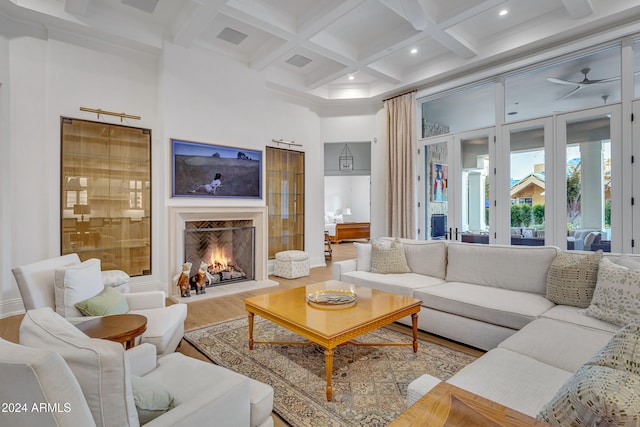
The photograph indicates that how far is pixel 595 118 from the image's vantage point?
13.0ft

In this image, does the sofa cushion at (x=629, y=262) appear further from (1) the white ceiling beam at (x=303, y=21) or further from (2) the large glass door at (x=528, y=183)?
(1) the white ceiling beam at (x=303, y=21)

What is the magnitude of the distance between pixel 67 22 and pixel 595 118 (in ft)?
20.8

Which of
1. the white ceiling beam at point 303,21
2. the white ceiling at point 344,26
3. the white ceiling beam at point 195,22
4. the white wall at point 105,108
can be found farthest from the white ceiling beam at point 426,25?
the white wall at point 105,108

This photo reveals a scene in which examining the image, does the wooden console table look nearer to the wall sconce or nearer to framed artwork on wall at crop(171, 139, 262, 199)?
framed artwork on wall at crop(171, 139, 262, 199)

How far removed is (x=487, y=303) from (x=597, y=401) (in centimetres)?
210

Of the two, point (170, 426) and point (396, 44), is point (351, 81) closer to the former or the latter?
point (396, 44)

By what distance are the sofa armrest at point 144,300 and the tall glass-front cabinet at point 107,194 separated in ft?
Answer: 6.73

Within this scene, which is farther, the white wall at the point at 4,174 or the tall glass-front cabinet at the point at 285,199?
the tall glass-front cabinet at the point at 285,199

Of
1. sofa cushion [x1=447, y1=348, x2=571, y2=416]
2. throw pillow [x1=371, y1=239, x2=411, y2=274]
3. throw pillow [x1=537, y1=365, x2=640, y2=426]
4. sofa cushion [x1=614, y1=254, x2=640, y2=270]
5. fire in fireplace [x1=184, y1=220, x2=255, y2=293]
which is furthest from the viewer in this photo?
fire in fireplace [x1=184, y1=220, x2=255, y2=293]

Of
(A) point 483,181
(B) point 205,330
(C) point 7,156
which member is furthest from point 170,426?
(A) point 483,181

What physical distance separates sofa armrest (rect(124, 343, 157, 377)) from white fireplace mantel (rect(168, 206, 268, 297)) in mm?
3039

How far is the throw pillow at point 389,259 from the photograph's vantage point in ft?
12.2

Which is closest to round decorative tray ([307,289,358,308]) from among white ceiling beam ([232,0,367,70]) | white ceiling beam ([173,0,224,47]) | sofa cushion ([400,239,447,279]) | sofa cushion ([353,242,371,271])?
sofa cushion ([353,242,371,271])

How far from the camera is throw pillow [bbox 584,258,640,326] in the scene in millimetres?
2072
